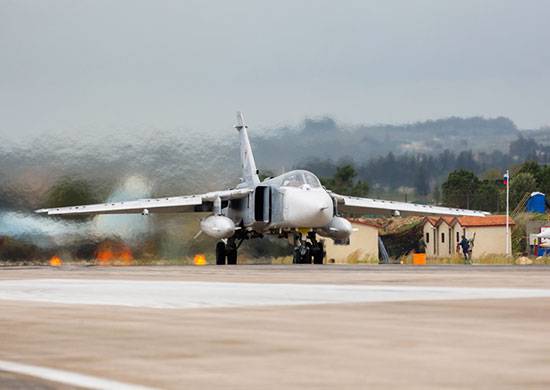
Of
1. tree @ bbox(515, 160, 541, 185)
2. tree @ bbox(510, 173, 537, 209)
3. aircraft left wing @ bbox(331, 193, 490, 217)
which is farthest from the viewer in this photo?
tree @ bbox(515, 160, 541, 185)

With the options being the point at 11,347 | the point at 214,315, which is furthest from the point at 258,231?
the point at 11,347

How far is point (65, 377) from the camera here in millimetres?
6742

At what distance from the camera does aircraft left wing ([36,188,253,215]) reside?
45.0 metres

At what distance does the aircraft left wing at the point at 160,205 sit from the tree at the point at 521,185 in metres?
56.8

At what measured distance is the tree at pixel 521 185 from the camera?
104481 millimetres

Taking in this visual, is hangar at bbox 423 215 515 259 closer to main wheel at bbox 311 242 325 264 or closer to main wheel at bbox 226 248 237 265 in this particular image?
main wheel at bbox 226 248 237 265

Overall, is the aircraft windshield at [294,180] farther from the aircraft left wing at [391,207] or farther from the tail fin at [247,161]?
the aircraft left wing at [391,207]

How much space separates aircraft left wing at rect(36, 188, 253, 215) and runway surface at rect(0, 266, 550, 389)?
3014cm

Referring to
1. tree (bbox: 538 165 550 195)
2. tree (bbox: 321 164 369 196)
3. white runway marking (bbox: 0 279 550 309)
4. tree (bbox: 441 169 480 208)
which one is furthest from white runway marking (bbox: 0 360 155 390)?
tree (bbox: 538 165 550 195)

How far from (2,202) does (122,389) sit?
3780cm

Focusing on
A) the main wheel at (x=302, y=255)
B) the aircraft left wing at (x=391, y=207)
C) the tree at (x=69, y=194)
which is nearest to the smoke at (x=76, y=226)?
the tree at (x=69, y=194)

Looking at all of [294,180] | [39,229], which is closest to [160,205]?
[294,180]

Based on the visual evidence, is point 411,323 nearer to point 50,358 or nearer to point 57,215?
point 50,358

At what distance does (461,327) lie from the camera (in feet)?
32.0
